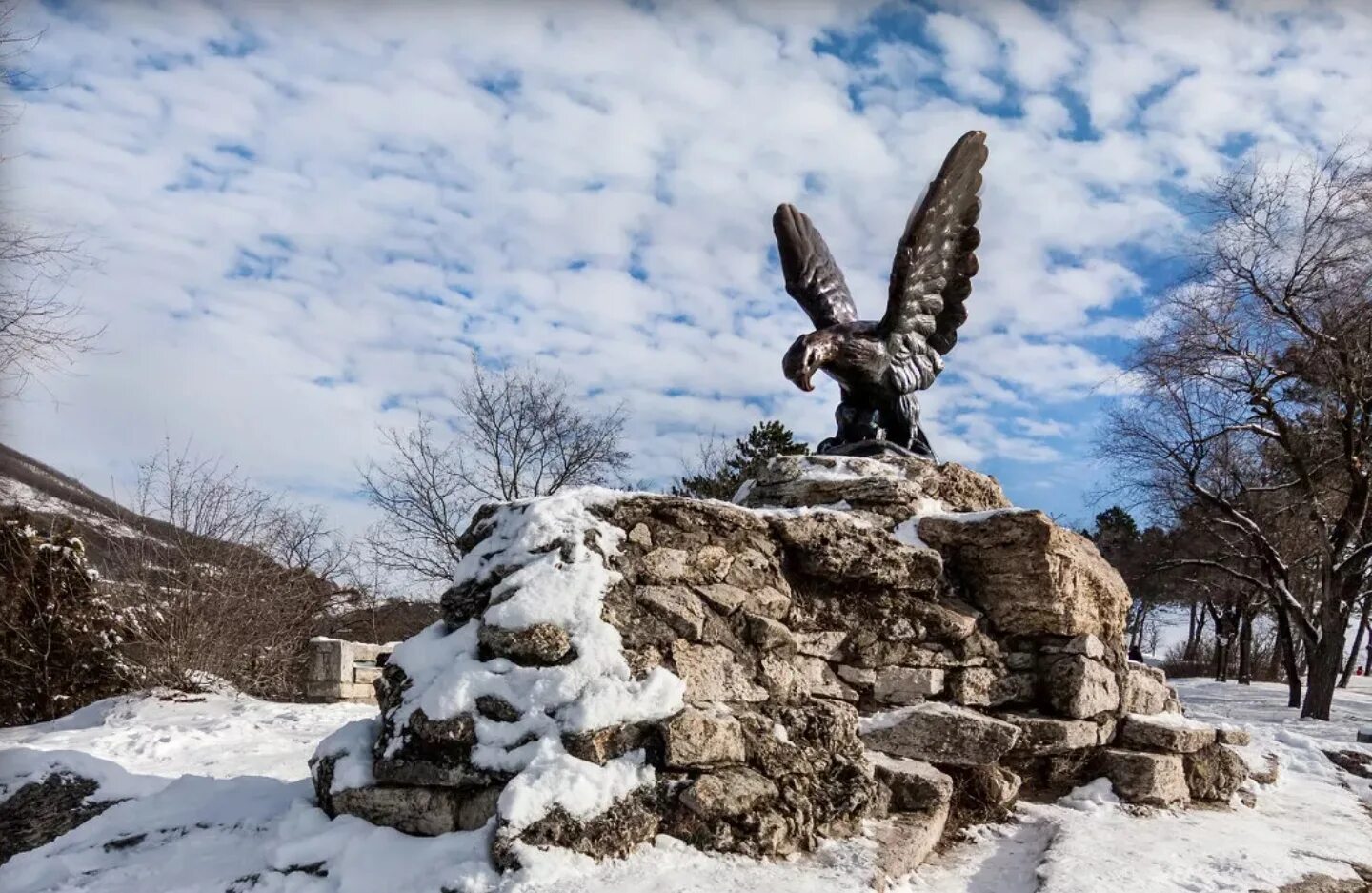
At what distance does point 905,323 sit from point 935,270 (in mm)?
404

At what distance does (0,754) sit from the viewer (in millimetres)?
4781

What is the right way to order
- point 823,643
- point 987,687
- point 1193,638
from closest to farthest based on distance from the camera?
1. point 823,643
2. point 987,687
3. point 1193,638

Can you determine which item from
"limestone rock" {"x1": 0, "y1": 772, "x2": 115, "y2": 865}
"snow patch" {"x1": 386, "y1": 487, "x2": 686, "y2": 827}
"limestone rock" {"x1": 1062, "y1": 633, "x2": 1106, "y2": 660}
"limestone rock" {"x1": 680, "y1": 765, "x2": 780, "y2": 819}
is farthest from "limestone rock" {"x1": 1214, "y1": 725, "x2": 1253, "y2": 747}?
"limestone rock" {"x1": 0, "y1": 772, "x2": 115, "y2": 865}

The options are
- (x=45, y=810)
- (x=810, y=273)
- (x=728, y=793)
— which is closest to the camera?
(x=728, y=793)

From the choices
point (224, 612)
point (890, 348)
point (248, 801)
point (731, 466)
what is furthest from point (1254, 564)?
point (248, 801)

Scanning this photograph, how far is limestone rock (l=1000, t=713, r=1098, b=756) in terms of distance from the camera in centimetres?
471

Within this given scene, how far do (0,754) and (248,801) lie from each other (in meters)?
1.53

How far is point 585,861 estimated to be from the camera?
3.26 meters

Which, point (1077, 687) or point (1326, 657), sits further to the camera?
point (1326, 657)

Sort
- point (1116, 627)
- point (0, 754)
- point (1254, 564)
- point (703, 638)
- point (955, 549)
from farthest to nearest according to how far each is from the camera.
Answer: point (1254, 564)
point (1116, 627)
point (955, 549)
point (0, 754)
point (703, 638)

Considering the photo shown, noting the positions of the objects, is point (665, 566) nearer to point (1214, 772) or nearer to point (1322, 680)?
point (1214, 772)

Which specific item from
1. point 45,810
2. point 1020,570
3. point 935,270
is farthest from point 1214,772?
point 45,810

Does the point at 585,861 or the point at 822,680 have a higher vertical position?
the point at 822,680

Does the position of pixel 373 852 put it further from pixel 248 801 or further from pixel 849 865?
pixel 849 865
